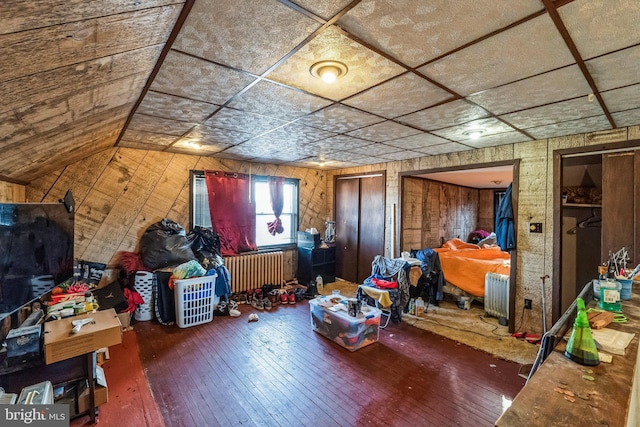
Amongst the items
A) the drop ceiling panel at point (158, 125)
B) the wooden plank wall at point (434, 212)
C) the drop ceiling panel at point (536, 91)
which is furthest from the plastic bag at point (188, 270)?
the drop ceiling panel at point (536, 91)

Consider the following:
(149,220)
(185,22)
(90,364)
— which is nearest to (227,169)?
(149,220)

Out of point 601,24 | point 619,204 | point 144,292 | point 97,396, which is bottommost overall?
point 97,396

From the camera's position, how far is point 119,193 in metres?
3.93

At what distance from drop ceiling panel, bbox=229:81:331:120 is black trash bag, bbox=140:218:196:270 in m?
2.45

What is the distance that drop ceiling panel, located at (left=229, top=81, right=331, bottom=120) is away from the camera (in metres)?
1.99

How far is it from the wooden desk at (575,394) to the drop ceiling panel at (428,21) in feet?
4.82

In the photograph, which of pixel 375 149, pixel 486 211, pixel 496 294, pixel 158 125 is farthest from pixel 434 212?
pixel 158 125

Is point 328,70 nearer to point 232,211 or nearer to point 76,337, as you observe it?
point 76,337

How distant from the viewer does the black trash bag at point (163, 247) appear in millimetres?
3803

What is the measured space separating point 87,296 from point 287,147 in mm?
2816

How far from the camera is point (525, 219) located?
3512mm

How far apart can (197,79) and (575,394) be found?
241cm

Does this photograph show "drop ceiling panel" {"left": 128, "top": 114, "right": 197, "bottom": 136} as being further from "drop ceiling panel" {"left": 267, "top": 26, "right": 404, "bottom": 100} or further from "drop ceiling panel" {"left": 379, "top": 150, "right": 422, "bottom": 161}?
"drop ceiling panel" {"left": 379, "top": 150, "right": 422, "bottom": 161}

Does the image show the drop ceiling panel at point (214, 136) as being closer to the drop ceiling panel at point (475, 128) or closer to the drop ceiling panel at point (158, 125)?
the drop ceiling panel at point (158, 125)
